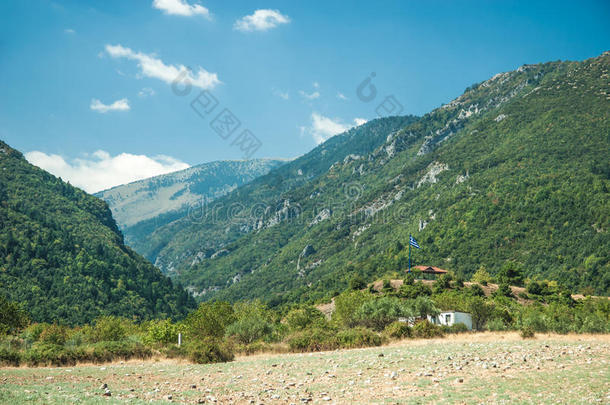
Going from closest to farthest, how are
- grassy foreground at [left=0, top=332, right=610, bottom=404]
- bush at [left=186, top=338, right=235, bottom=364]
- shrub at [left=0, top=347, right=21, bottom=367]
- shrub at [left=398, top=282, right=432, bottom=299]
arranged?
grassy foreground at [left=0, top=332, right=610, bottom=404], shrub at [left=0, top=347, right=21, bottom=367], bush at [left=186, top=338, right=235, bottom=364], shrub at [left=398, top=282, right=432, bottom=299]

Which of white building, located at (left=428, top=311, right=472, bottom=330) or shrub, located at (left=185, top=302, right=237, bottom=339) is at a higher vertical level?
shrub, located at (left=185, top=302, right=237, bottom=339)

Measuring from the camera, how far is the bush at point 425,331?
→ 32.0 metres

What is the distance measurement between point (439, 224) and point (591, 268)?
3839 cm

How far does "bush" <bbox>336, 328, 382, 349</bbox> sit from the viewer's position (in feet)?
92.2

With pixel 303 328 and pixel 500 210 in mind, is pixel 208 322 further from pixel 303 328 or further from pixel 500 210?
pixel 500 210

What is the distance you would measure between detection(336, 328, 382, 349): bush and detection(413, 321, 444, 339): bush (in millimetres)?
4434

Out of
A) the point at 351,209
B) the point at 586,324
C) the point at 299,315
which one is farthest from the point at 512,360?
the point at 351,209

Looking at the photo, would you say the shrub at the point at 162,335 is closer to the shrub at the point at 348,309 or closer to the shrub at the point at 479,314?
the shrub at the point at 348,309

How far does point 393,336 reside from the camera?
3125 cm

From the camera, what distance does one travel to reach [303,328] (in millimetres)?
43844

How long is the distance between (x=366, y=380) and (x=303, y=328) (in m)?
29.5

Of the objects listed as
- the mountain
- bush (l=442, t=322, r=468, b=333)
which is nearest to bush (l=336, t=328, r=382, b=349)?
bush (l=442, t=322, r=468, b=333)

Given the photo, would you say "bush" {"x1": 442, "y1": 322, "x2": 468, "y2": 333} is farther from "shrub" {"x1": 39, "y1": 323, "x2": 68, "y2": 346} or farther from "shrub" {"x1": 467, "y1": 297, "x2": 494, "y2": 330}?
"shrub" {"x1": 39, "y1": 323, "x2": 68, "y2": 346}

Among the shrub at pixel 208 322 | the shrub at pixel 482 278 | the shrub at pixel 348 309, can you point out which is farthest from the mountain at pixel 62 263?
the shrub at pixel 482 278
